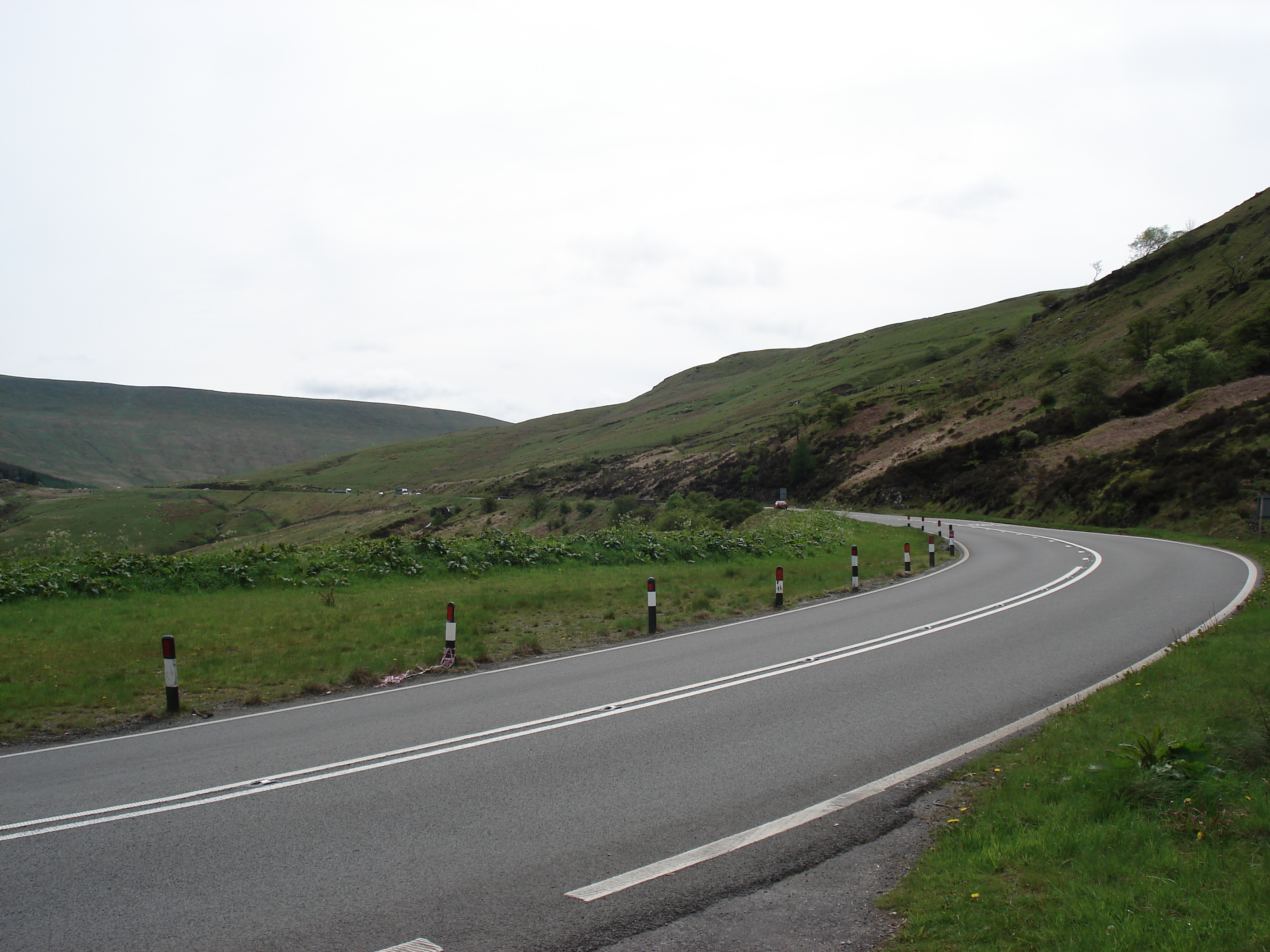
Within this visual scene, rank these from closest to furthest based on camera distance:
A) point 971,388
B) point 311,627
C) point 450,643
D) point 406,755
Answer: point 406,755 < point 450,643 < point 311,627 < point 971,388

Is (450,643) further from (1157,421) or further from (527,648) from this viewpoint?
(1157,421)

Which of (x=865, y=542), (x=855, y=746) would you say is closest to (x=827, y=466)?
(x=865, y=542)

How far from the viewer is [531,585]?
19.4m

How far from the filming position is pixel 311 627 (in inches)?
575

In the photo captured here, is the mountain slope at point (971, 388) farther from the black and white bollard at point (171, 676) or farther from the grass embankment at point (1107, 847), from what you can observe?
the black and white bollard at point (171, 676)

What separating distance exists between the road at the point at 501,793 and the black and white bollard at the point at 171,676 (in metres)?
0.85

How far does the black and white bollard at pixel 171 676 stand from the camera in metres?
9.60

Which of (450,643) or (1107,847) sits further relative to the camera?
(450,643)

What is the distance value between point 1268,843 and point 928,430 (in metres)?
77.5

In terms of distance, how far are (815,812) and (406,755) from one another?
3.75 meters

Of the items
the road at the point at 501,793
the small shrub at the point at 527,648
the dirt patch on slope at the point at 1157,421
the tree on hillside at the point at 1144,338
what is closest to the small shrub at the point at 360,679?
the road at the point at 501,793

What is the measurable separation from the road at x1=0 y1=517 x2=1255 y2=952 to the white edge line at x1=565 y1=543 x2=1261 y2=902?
0.14 ft

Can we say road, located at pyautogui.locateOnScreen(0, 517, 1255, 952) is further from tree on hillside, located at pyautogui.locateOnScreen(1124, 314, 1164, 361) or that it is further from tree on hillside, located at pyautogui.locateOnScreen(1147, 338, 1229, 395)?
tree on hillside, located at pyautogui.locateOnScreen(1124, 314, 1164, 361)

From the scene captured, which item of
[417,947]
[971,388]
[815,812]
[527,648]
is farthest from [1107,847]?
[971,388]
